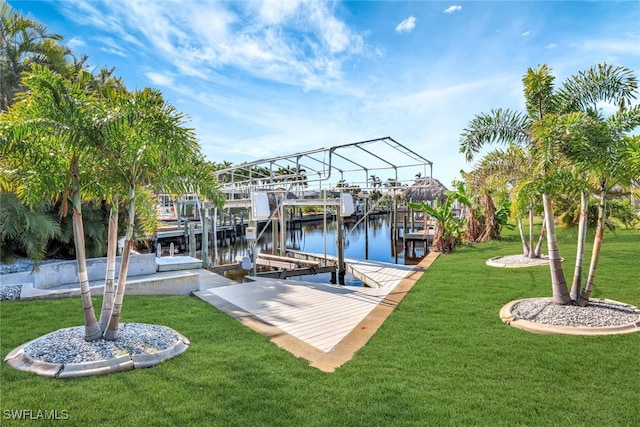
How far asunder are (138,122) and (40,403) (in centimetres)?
325

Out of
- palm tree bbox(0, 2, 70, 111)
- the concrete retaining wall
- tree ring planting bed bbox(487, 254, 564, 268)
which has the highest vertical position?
palm tree bbox(0, 2, 70, 111)

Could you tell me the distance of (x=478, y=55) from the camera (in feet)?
33.9

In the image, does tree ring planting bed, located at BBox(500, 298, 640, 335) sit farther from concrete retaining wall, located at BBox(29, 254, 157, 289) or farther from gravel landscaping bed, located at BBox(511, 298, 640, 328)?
concrete retaining wall, located at BBox(29, 254, 157, 289)

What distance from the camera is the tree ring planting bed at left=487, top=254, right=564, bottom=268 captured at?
12.3 meters

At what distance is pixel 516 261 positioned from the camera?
12977 millimetres

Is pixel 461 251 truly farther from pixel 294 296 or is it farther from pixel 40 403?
pixel 40 403

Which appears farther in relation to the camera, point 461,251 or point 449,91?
point 461,251

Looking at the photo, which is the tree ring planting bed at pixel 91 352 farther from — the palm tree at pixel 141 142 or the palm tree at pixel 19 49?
the palm tree at pixel 19 49

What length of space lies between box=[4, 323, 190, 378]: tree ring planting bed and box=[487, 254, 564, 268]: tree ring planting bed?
403 inches

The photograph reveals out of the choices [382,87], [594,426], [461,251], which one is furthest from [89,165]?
[461,251]

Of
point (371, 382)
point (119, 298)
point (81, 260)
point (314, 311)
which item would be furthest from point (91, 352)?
point (314, 311)

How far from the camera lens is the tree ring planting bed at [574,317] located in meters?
6.05

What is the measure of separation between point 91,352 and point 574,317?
24.1 ft

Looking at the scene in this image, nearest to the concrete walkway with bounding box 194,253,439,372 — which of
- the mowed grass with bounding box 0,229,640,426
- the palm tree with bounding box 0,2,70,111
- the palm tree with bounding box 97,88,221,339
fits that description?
the mowed grass with bounding box 0,229,640,426
